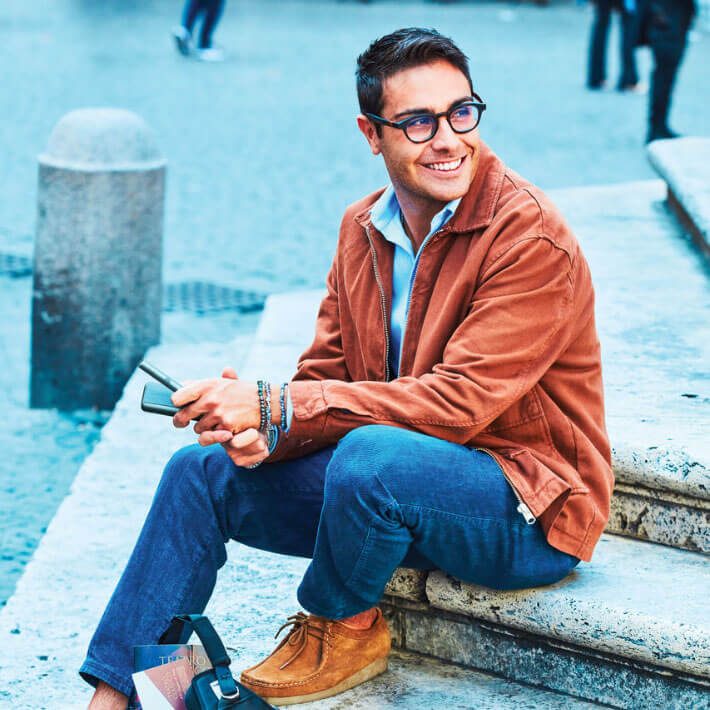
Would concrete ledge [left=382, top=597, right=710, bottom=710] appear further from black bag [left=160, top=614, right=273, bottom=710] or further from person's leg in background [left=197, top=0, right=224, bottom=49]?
person's leg in background [left=197, top=0, right=224, bottom=49]

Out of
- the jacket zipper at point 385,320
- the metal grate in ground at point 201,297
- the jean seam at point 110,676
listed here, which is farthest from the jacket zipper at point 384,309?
the metal grate in ground at point 201,297

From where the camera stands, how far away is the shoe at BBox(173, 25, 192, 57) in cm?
1251

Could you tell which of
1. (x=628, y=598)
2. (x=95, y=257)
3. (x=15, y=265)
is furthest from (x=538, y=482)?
(x=15, y=265)

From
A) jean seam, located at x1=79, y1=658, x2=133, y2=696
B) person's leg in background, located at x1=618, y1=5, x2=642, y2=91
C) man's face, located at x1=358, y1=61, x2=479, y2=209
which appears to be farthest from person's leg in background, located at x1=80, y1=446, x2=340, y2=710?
person's leg in background, located at x1=618, y1=5, x2=642, y2=91

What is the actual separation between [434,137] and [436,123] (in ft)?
0.09

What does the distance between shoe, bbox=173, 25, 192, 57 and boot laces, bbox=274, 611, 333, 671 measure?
10913 millimetres

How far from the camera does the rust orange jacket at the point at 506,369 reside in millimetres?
2182

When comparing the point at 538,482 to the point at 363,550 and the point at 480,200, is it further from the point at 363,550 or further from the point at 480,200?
the point at 480,200

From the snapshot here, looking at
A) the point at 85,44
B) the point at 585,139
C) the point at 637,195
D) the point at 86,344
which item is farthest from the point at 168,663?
the point at 85,44

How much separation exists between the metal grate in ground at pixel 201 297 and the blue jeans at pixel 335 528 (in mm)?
3068

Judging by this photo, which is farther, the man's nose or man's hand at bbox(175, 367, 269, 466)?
the man's nose

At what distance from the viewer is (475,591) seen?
2.37 m

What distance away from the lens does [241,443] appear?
221 cm

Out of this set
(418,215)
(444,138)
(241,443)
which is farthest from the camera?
(418,215)
